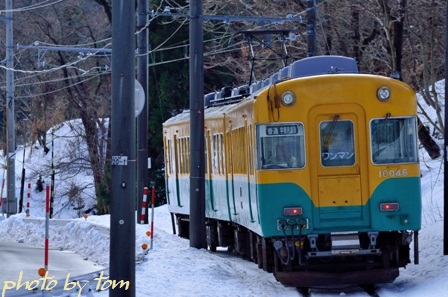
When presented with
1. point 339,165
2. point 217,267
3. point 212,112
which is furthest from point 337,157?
point 212,112

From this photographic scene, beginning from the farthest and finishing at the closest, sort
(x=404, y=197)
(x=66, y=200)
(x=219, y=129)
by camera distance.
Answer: (x=66, y=200)
(x=219, y=129)
(x=404, y=197)

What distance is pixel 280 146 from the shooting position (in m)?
14.7

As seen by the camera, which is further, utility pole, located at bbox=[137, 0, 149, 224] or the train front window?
utility pole, located at bbox=[137, 0, 149, 224]

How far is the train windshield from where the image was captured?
14562 millimetres

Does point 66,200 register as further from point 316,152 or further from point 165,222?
point 316,152

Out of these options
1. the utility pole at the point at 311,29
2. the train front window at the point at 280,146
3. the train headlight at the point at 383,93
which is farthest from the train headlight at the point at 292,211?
the utility pole at the point at 311,29

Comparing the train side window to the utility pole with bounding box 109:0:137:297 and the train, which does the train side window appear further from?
the utility pole with bounding box 109:0:137:297

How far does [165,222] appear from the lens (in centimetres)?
3281

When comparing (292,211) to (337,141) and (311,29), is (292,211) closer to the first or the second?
(337,141)

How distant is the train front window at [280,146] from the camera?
14.6m

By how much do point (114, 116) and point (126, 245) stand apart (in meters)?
1.44

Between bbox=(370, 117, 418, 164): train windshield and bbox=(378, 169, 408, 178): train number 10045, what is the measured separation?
0.13 m

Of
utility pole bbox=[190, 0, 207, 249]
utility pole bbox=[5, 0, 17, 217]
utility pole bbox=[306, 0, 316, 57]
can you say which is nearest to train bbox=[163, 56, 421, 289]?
utility pole bbox=[190, 0, 207, 249]

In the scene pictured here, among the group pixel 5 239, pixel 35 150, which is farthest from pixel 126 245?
pixel 35 150
